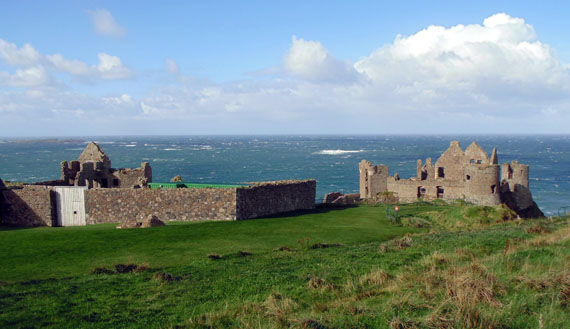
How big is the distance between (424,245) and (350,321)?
9.31 metres

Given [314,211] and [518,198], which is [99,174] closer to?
[314,211]

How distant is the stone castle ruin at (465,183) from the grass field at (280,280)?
1749 cm

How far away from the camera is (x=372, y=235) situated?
2112cm

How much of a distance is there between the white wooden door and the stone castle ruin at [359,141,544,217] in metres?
29.7

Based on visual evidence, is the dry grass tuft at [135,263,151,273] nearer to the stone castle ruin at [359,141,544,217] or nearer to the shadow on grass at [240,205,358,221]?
the shadow on grass at [240,205,358,221]

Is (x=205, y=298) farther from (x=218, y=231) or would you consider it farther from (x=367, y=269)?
(x=218, y=231)

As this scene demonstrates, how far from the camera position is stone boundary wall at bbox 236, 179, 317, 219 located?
25.8m

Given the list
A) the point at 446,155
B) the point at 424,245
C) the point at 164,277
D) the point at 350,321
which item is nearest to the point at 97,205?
the point at 164,277

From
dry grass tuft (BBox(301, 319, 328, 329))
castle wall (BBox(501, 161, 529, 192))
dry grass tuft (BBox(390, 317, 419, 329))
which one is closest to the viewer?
dry grass tuft (BBox(390, 317, 419, 329))

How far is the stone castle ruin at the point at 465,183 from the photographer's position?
37406 mm

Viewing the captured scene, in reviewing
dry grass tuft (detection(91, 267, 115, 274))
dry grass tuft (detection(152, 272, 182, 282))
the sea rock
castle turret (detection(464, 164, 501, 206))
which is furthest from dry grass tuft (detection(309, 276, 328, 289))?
castle turret (detection(464, 164, 501, 206))

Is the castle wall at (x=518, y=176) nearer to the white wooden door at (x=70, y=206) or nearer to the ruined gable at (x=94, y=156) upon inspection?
the white wooden door at (x=70, y=206)

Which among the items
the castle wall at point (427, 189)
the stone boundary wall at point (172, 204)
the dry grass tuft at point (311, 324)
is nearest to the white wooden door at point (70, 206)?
the stone boundary wall at point (172, 204)

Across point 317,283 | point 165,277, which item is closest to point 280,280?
point 317,283
